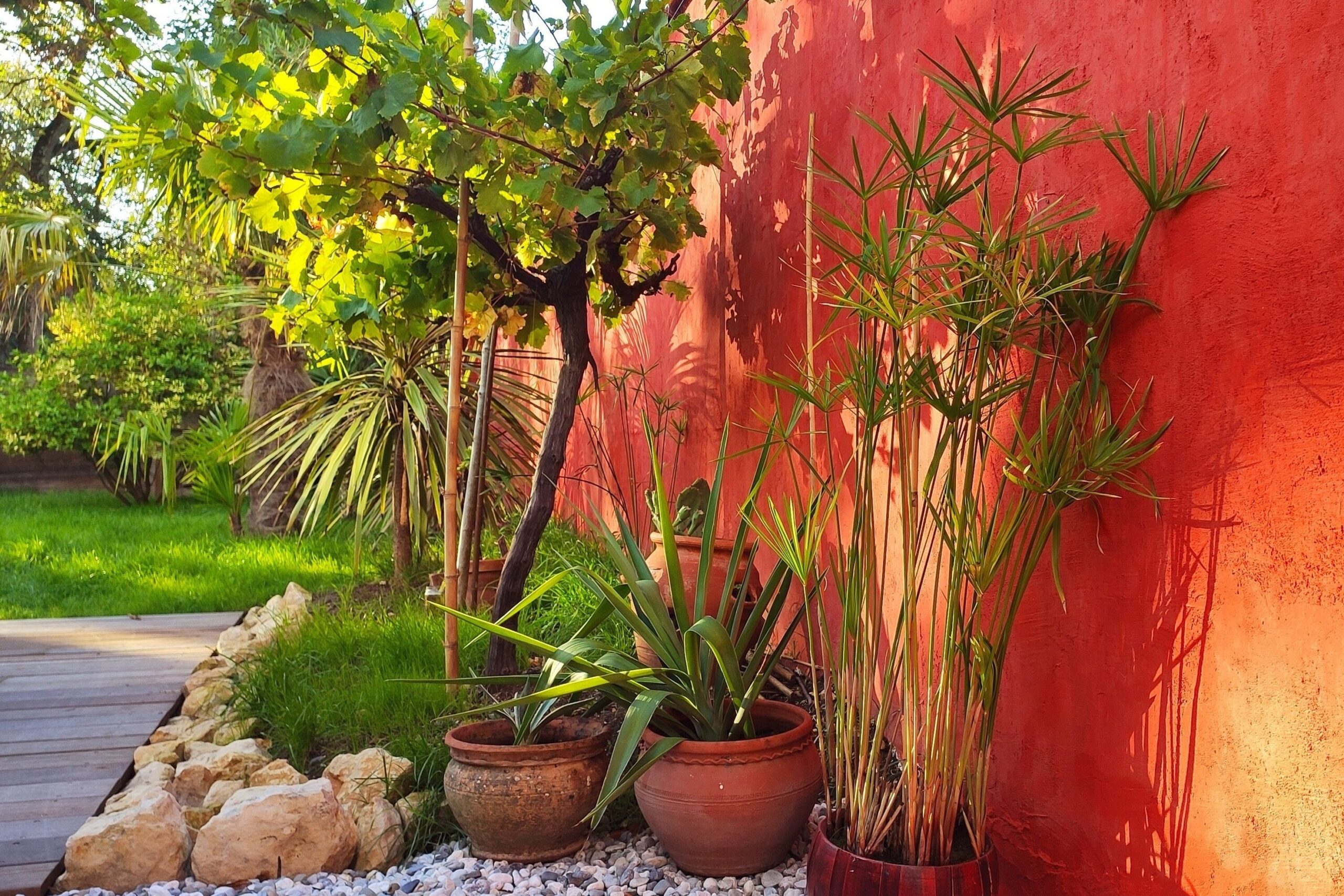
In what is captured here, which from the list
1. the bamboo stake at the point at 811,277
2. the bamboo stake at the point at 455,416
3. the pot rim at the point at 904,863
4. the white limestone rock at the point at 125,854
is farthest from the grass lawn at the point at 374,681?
the pot rim at the point at 904,863

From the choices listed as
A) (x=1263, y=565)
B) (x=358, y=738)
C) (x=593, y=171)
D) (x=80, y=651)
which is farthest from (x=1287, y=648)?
(x=80, y=651)

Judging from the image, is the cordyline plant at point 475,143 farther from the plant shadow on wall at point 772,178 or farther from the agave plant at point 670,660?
the agave plant at point 670,660

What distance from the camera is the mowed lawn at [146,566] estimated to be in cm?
578

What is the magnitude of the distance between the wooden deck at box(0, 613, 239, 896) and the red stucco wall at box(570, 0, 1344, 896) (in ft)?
7.29

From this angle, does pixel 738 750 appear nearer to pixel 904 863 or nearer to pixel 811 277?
pixel 904 863

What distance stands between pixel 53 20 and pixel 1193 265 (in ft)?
42.3

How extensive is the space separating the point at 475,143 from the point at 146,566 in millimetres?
5163

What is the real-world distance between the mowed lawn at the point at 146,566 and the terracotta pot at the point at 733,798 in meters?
3.71

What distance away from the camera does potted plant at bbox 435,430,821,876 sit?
2.16 m

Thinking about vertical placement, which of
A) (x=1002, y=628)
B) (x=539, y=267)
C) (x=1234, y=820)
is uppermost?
(x=539, y=267)

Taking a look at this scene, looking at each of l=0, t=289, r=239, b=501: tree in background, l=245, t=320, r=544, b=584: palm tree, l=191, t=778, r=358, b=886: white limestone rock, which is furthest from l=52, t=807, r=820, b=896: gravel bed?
l=0, t=289, r=239, b=501: tree in background

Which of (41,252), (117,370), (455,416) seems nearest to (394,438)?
(455,416)

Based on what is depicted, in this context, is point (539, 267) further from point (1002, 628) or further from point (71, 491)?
point (71, 491)

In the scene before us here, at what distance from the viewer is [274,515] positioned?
831cm
